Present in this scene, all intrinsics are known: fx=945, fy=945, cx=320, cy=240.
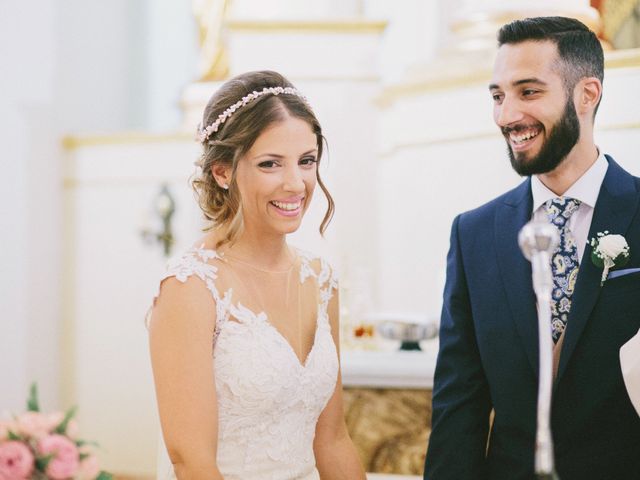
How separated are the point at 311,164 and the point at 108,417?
455cm

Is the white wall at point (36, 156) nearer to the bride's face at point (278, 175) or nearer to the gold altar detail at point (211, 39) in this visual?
the gold altar detail at point (211, 39)

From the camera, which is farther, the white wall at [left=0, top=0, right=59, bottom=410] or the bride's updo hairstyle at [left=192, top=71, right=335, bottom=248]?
the white wall at [left=0, top=0, right=59, bottom=410]

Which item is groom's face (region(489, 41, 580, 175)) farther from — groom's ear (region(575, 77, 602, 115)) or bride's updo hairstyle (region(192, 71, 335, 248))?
bride's updo hairstyle (region(192, 71, 335, 248))

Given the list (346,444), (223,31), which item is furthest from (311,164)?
→ (223,31)

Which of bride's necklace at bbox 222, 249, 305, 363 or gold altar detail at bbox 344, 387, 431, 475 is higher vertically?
bride's necklace at bbox 222, 249, 305, 363

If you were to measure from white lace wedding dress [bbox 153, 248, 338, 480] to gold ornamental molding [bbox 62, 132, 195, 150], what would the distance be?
13.3 ft

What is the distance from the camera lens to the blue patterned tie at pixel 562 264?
2.26 metres

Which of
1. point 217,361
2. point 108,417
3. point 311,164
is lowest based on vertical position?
point 108,417

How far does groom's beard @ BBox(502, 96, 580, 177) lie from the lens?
2242 mm

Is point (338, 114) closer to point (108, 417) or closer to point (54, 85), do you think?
point (54, 85)

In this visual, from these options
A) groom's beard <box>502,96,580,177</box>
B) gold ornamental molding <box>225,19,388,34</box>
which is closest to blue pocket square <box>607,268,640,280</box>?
groom's beard <box>502,96,580,177</box>

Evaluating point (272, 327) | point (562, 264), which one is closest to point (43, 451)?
point (272, 327)

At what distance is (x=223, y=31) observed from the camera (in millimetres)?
6836

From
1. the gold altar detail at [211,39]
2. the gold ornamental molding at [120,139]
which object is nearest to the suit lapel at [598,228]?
the gold ornamental molding at [120,139]
